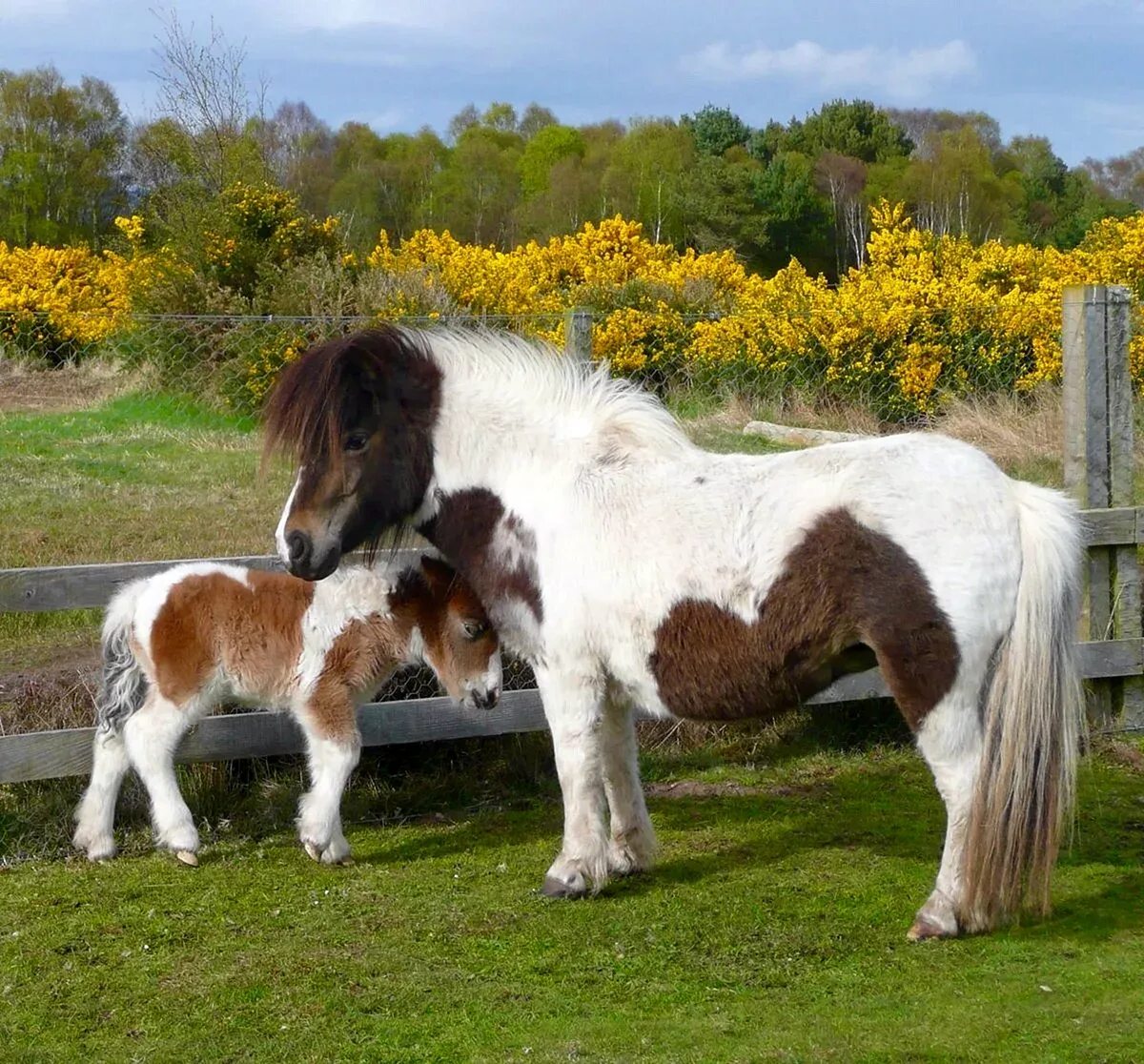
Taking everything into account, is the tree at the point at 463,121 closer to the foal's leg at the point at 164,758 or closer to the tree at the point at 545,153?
the tree at the point at 545,153

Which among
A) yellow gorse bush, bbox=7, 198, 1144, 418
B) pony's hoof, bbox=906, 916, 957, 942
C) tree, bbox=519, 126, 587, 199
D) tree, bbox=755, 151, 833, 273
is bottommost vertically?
pony's hoof, bbox=906, 916, 957, 942

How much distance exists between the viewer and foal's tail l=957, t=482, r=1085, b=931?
13.6ft

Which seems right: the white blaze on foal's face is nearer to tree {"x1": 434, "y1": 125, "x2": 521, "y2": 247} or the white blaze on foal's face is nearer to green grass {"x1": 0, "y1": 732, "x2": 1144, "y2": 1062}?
green grass {"x1": 0, "y1": 732, "x2": 1144, "y2": 1062}

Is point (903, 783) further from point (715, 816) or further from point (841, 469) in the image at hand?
point (841, 469)

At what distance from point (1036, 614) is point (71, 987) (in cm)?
334

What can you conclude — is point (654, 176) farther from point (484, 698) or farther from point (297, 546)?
point (297, 546)

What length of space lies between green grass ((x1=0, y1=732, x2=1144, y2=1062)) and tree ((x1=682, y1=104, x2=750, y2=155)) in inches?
2096

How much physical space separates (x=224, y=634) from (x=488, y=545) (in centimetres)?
128

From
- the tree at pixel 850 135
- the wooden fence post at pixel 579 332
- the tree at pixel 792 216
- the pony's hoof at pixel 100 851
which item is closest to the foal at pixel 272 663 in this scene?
the pony's hoof at pixel 100 851

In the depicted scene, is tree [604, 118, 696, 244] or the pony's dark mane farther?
tree [604, 118, 696, 244]

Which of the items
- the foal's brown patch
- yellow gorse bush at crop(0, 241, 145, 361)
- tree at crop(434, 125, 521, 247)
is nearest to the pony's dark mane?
the foal's brown patch

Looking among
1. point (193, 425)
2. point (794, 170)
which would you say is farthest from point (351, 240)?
point (794, 170)

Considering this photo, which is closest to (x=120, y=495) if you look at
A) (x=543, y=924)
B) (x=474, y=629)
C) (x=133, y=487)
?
(x=133, y=487)

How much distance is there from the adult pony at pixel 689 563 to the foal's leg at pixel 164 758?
1011 millimetres
